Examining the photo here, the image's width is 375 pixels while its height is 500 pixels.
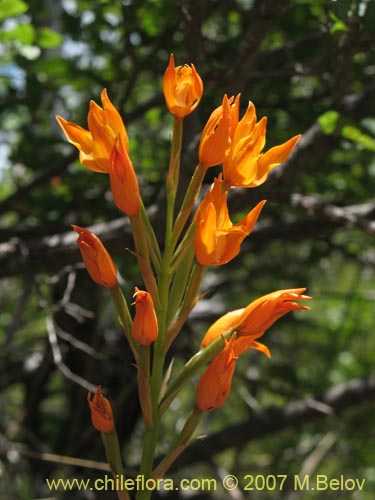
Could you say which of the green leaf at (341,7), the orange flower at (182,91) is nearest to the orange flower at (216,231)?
the orange flower at (182,91)

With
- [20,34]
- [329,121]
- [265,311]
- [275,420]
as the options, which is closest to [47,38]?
[20,34]

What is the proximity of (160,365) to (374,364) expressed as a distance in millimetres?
3873

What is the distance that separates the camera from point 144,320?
1298 mm

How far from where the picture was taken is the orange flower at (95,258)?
1392mm

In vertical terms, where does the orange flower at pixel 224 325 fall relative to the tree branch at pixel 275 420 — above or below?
above

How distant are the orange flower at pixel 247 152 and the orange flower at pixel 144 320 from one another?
34 centimetres

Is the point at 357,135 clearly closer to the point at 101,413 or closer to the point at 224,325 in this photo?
the point at 224,325

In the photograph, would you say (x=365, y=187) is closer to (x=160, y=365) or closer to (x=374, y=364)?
(x=374, y=364)

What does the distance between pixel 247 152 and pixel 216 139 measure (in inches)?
3.3

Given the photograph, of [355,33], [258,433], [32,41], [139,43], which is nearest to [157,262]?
[355,33]

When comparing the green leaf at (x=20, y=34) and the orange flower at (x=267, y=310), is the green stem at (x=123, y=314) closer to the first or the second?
the orange flower at (x=267, y=310)

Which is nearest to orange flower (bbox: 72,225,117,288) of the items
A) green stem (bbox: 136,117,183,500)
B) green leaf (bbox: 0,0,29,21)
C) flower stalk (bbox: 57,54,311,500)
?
flower stalk (bbox: 57,54,311,500)

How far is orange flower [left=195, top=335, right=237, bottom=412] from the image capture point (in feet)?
4.38

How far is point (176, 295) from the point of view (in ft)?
4.70
